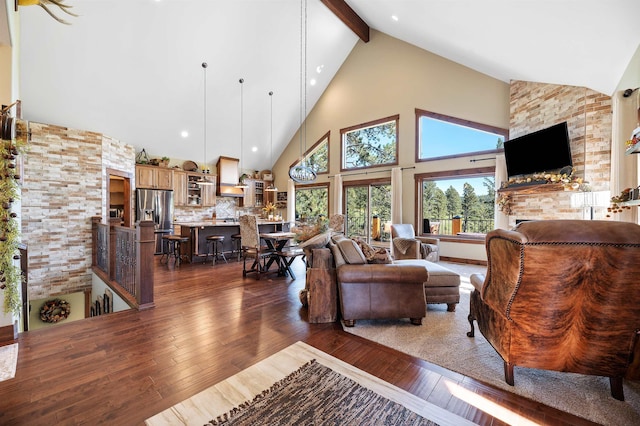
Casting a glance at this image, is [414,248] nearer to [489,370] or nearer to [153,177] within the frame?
[489,370]

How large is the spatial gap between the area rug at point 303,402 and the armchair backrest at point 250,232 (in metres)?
2.97

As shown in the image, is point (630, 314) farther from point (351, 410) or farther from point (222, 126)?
point (222, 126)

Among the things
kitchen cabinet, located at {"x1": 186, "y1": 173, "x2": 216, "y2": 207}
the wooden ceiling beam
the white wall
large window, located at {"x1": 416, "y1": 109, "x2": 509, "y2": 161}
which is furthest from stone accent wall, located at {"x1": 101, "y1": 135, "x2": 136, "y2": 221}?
large window, located at {"x1": 416, "y1": 109, "x2": 509, "y2": 161}

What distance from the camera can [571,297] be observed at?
162cm

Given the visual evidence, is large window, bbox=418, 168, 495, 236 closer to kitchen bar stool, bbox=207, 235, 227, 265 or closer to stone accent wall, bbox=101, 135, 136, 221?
kitchen bar stool, bbox=207, 235, 227, 265

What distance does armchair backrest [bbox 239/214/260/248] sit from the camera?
483 cm

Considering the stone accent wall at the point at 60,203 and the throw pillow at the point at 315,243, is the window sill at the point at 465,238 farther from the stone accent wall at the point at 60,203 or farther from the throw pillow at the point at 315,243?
the stone accent wall at the point at 60,203

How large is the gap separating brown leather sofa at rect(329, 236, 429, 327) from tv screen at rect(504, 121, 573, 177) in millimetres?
3830

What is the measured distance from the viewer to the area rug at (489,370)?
1641mm

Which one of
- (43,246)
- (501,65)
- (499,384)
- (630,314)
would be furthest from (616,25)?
(43,246)

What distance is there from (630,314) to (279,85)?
8.40 metres

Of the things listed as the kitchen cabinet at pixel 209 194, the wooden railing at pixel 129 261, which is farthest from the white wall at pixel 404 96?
the wooden railing at pixel 129 261

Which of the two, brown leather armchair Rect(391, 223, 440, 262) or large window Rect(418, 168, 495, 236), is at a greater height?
large window Rect(418, 168, 495, 236)

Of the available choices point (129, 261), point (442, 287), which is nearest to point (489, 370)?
point (442, 287)
